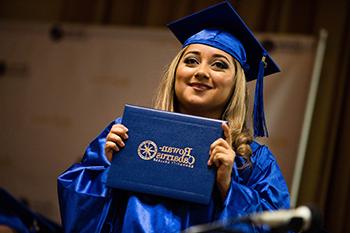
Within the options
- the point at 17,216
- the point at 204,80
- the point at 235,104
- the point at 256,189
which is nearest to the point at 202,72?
the point at 204,80

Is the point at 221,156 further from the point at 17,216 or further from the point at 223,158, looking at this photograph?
the point at 17,216

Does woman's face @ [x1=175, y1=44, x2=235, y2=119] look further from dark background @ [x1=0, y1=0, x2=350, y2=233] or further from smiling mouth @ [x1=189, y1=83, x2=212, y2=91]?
dark background @ [x1=0, y1=0, x2=350, y2=233]

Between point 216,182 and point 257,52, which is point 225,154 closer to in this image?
point 216,182

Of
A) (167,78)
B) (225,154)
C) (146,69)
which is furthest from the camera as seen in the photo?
(146,69)

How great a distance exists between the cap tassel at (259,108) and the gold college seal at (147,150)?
0.42 m

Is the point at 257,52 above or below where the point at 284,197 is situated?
above

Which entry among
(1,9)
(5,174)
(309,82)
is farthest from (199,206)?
(1,9)

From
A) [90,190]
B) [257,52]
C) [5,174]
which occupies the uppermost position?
[257,52]

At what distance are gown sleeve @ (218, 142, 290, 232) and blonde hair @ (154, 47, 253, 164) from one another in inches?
1.9

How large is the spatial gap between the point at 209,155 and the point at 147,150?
0.55 ft

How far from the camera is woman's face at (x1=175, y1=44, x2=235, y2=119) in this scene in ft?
5.83

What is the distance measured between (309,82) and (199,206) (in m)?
1.69

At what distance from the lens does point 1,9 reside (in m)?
4.14

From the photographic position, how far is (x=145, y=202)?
161cm
